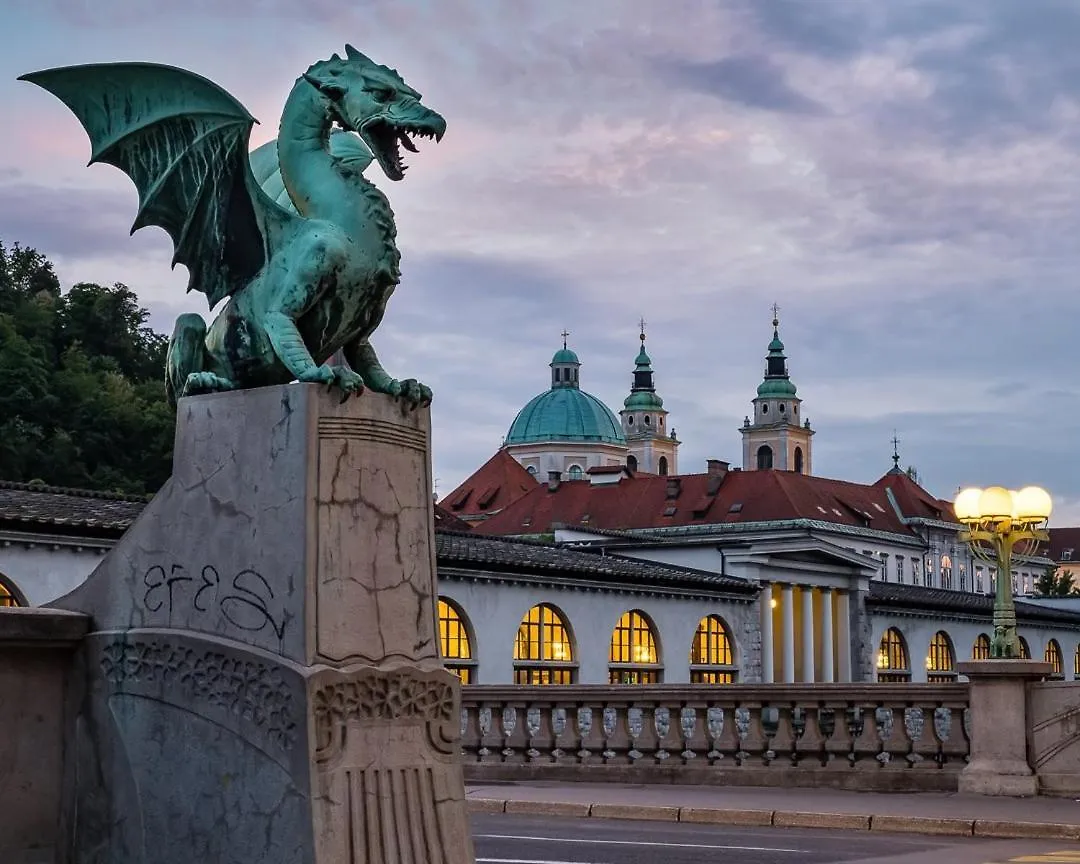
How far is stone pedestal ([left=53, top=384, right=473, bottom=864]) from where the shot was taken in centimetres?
707

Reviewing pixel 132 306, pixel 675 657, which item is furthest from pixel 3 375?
pixel 675 657

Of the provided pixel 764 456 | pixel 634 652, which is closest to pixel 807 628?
pixel 634 652

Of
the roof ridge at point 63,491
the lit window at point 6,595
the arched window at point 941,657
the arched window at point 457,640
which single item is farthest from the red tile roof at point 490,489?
the lit window at point 6,595

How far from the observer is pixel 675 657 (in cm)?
5200

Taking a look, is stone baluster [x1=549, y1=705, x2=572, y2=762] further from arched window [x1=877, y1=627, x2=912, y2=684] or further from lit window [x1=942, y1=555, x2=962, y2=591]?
lit window [x1=942, y1=555, x2=962, y2=591]

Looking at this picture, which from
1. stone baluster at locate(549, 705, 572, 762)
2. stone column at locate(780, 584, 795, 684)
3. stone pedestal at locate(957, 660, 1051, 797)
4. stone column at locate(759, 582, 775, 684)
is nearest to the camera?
stone pedestal at locate(957, 660, 1051, 797)

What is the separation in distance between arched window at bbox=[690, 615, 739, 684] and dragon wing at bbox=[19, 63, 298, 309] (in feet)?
151

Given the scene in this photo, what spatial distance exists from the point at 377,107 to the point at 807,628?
59035 millimetres

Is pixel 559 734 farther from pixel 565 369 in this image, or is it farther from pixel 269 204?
pixel 565 369

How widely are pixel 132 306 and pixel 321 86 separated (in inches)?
2959

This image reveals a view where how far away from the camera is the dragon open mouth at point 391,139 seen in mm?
8109

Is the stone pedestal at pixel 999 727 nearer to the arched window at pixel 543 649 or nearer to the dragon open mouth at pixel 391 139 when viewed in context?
the dragon open mouth at pixel 391 139

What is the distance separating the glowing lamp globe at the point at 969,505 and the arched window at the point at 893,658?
4448 centimetres

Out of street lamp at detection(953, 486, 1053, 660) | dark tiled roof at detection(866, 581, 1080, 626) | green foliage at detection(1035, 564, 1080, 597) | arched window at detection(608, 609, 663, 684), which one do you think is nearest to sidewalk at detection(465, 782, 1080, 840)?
street lamp at detection(953, 486, 1053, 660)
